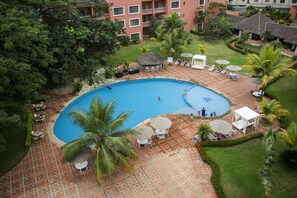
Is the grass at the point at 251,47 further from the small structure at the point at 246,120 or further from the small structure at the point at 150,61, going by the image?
the small structure at the point at 246,120

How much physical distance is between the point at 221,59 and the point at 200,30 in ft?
44.2

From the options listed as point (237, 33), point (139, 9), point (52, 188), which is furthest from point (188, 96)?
point (237, 33)

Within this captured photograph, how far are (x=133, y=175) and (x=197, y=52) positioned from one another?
87.2 ft

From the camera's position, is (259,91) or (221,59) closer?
(259,91)

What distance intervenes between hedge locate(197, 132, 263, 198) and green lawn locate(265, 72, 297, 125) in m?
4.88

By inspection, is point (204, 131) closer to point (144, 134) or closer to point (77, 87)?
point (144, 134)

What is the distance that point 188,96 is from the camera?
92.8 ft

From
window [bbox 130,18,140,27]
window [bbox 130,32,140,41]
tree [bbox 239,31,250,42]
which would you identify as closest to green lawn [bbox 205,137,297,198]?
tree [bbox 239,31,250,42]

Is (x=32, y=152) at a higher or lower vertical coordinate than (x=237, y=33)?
lower

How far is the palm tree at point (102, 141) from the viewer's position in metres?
15.4

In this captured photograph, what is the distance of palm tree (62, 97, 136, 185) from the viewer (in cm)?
1543

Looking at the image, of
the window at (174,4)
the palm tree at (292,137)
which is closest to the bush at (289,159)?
the palm tree at (292,137)

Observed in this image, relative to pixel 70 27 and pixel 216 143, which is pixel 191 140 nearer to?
pixel 216 143

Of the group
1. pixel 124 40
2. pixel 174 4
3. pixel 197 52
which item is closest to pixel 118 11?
pixel 124 40
